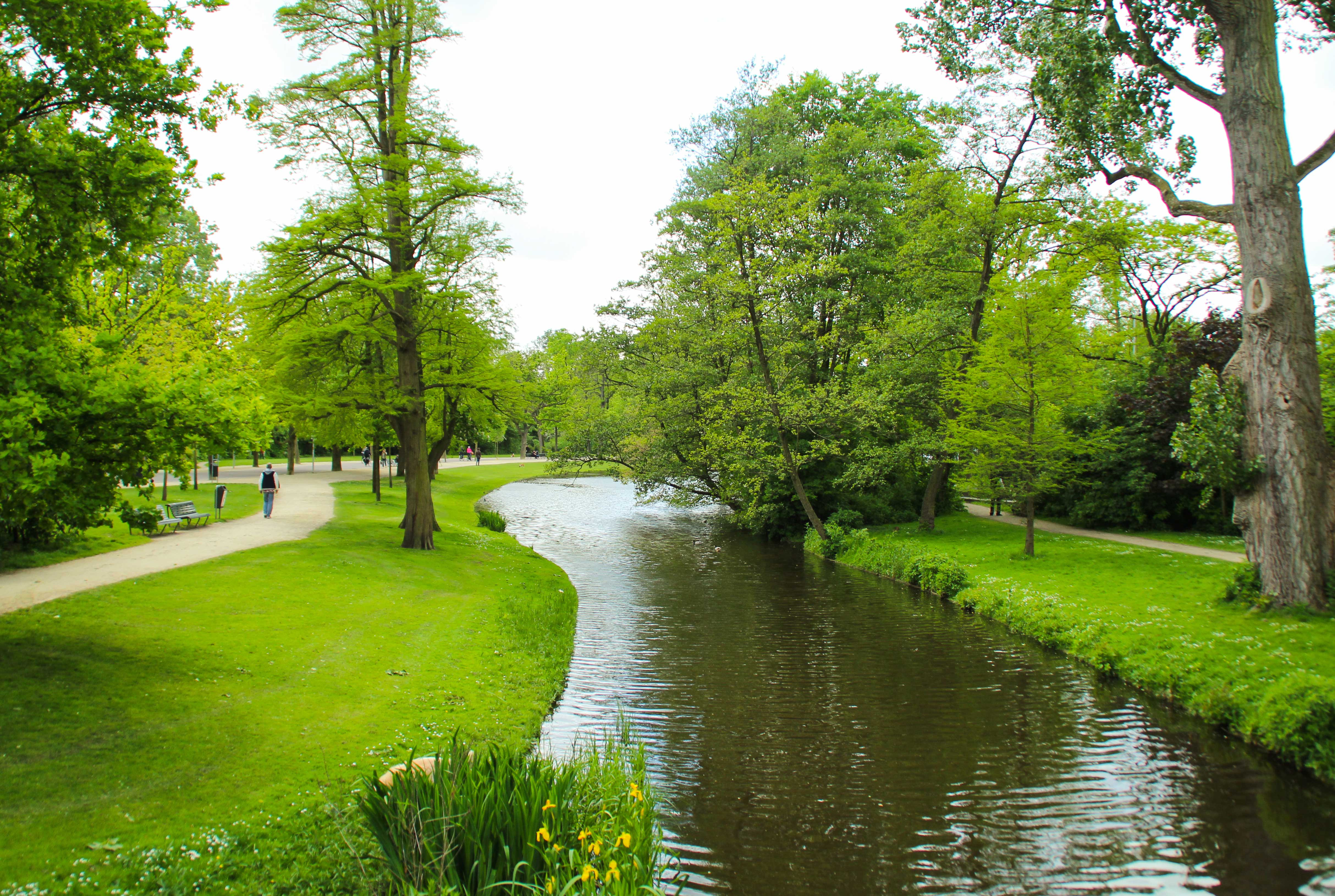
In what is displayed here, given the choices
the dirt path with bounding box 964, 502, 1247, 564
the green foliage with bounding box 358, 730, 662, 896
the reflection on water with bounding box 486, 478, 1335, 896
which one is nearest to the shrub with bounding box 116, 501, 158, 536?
the green foliage with bounding box 358, 730, 662, 896

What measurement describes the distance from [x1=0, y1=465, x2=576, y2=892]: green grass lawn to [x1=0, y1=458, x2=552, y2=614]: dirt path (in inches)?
20.4

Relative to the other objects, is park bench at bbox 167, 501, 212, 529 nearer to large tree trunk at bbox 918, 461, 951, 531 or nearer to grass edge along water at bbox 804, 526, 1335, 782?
grass edge along water at bbox 804, 526, 1335, 782

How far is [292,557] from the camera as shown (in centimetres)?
1580

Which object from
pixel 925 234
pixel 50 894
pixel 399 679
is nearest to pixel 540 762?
pixel 50 894

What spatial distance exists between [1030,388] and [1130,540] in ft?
21.5

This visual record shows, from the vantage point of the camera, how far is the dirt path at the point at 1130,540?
57.3ft

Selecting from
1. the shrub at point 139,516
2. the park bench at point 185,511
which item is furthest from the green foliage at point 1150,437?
the park bench at point 185,511

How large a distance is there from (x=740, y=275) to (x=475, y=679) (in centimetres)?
1802

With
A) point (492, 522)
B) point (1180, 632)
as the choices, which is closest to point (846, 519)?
point (492, 522)

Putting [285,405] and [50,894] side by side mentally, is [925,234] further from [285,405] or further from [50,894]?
[50,894]

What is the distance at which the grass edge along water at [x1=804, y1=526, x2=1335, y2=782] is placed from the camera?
8148mm

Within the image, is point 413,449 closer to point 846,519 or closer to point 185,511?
point 185,511

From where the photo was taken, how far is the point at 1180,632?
11383mm

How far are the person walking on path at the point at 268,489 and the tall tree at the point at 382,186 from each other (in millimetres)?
5518
